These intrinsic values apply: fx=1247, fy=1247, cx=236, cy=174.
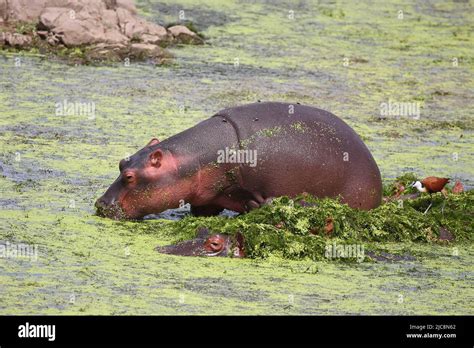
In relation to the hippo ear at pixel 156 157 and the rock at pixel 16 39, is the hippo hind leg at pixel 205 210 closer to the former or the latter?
the hippo ear at pixel 156 157

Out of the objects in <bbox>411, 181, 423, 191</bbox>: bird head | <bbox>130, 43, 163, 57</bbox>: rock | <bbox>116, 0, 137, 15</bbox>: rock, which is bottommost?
<bbox>411, 181, 423, 191</bbox>: bird head

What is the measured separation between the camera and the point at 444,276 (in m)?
7.93

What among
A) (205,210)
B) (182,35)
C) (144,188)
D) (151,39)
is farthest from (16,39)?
(144,188)

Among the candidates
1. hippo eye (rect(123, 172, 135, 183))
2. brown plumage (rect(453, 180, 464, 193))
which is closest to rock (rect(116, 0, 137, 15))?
brown plumage (rect(453, 180, 464, 193))

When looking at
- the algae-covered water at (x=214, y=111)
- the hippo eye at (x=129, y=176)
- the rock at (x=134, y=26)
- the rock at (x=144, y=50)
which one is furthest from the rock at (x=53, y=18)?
the hippo eye at (x=129, y=176)

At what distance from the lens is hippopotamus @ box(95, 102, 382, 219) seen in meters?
8.62

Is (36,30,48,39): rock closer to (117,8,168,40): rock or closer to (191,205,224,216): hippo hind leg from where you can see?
(117,8,168,40): rock

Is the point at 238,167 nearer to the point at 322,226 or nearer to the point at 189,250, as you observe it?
the point at 322,226

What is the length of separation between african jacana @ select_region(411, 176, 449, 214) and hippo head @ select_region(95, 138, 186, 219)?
1.86 m

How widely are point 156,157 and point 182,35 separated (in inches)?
259

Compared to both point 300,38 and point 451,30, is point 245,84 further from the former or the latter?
point 451,30

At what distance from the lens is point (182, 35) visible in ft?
49.1
